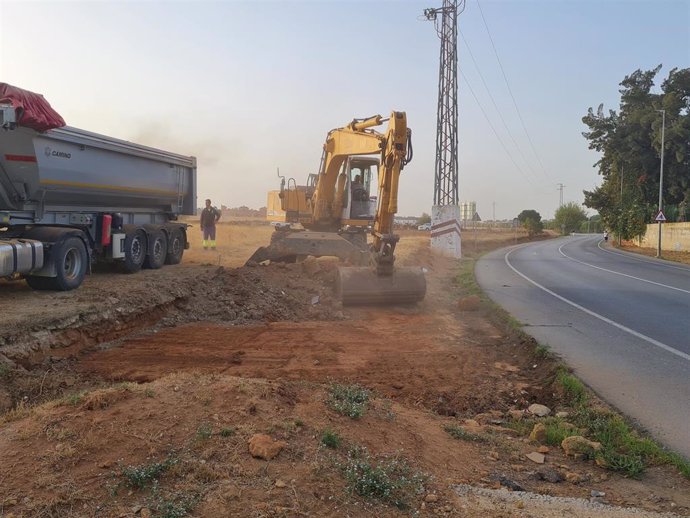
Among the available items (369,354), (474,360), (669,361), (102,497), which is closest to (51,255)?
(369,354)

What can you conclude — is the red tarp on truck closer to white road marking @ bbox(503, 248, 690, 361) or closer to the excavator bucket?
the excavator bucket

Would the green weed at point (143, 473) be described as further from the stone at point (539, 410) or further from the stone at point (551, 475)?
the stone at point (539, 410)

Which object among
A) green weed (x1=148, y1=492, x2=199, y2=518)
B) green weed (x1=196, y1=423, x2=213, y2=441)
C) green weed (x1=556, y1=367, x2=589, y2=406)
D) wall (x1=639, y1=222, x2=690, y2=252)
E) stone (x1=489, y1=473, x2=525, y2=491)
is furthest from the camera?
wall (x1=639, y1=222, x2=690, y2=252)

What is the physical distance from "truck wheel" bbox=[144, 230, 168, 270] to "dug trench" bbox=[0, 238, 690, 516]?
647cm

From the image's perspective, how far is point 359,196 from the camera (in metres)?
16.4

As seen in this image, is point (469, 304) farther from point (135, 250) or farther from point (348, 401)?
point (135, 250)

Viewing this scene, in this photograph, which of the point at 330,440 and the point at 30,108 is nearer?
the point at 330,440

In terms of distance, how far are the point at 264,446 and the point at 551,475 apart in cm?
223

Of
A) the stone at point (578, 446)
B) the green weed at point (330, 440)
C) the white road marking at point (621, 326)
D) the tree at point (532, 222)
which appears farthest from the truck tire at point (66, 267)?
the tree at point (532, 222)

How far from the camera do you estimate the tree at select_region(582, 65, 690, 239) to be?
1746 inches

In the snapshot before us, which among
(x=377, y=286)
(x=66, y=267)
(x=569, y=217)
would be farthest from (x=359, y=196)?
(x=569, y=217)

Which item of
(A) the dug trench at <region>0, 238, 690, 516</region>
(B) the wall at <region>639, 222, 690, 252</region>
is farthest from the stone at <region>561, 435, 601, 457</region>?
(B) the wall at <region>639, 222, 690, 252</region>

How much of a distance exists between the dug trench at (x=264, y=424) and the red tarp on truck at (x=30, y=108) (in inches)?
146

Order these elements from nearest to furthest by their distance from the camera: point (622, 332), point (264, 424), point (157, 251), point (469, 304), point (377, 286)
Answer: point (264, 424), point (622, 332), point (377, 286), point (469, 304), point (157, 251)
